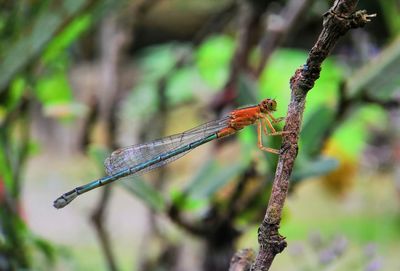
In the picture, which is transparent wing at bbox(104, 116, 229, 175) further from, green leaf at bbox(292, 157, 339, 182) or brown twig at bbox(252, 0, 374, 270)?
brown twig at bbox(252, 0, 374, 270)

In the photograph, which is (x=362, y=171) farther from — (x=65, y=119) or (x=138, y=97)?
(x=65, y=119)

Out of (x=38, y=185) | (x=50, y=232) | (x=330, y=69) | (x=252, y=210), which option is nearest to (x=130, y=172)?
(x=252, y=210)

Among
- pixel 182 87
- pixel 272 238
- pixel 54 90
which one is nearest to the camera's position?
pixel 272 238

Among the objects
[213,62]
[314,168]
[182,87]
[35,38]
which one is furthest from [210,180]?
[182,87]

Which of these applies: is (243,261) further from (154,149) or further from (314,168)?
(154,149)

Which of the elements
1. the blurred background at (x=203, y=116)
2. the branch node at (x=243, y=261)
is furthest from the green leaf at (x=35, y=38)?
the branch node at (x=243, y=261)

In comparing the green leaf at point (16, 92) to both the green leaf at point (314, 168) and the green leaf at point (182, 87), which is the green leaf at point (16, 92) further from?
the green leaf at point (182, 87)
